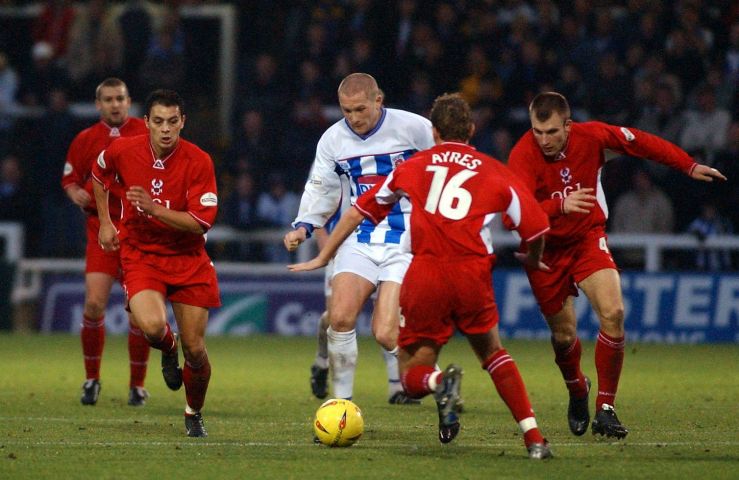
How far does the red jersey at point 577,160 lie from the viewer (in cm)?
864

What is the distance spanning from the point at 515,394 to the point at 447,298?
0.60 meters

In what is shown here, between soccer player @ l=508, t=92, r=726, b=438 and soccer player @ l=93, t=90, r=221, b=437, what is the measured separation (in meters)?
1.95

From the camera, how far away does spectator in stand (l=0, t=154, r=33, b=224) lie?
1769cm

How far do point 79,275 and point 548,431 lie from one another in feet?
32.4

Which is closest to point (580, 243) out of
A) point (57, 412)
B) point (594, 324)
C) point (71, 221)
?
point (57, 412)

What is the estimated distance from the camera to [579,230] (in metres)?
8.70

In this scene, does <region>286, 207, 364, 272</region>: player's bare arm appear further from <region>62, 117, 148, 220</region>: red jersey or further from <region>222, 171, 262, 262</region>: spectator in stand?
<region>222, 171, 262, 262</region>: spectator in stand

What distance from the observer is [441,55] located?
1761 cm

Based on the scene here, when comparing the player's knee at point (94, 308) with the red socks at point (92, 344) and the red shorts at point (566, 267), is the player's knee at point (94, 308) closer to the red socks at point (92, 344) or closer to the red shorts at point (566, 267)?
the red socks at point (92, 344)

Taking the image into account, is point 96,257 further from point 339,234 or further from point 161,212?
point 339,234

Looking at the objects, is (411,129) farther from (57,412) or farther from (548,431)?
(57,412)

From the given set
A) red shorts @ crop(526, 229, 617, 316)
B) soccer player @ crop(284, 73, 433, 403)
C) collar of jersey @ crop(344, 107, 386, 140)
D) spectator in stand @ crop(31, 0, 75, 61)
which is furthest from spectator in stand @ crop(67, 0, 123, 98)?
red shorts @ crop(526, 229, 617, 316)

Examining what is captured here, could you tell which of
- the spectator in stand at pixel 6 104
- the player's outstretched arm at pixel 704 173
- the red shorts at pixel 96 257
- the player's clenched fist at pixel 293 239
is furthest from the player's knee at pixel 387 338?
the spectator in stand at pixel 6 104

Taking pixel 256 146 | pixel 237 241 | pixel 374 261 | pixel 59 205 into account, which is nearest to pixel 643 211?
pixel 256 146
